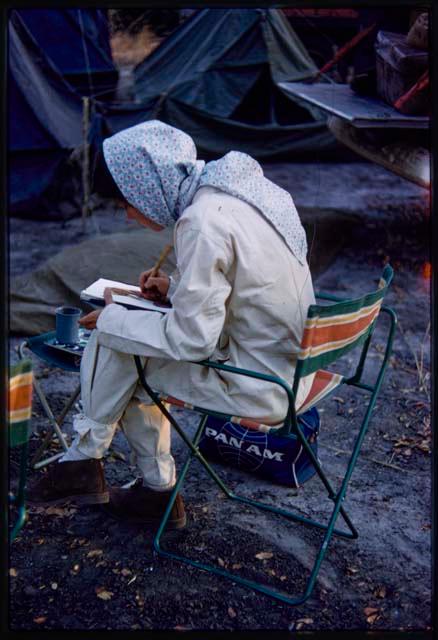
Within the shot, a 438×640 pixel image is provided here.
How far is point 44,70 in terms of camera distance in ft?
27.9

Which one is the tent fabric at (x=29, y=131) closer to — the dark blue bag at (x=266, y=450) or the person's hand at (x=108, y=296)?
the dark blue bag at (x=266, y=450)

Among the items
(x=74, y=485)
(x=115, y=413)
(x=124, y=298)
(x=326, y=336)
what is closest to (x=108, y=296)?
(x=124, y=298)

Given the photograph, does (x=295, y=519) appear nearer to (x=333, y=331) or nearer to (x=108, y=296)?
(x=333, y=331)

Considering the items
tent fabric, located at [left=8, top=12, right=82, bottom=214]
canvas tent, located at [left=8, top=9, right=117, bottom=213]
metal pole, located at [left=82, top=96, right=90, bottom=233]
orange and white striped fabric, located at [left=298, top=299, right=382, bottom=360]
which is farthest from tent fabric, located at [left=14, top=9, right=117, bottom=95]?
orange and white striped fabric, located at [left=298, top=299, right=382, bottom=360]

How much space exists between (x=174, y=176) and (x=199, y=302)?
0.48m

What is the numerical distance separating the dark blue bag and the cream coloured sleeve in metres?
1.02

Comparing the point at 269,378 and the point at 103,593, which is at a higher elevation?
the point at 269,378

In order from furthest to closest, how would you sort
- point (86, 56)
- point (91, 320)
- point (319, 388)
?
1. point (86, 56)
2. point (319, 388)
3. point (91, 320)

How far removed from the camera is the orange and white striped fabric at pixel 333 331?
2375 millimetres

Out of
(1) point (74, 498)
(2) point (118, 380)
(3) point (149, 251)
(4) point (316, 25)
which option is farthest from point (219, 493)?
(4) point (316, 25)

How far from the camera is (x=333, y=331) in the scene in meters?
2.49

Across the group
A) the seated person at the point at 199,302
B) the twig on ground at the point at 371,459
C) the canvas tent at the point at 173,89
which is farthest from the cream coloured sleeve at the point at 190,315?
the canvas tent at the point at 173,89

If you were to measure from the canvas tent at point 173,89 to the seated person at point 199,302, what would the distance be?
5513mm

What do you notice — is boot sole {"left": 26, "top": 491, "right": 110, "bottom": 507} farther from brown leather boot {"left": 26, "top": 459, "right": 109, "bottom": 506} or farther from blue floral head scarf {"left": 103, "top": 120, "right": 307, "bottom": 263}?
blue floral head scarf {"left": 103, "top": 120, "right": 307, "bottom": 263}
